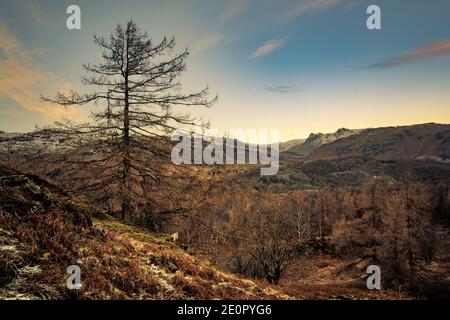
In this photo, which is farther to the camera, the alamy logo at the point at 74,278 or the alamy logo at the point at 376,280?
the alamy logo at the point at 376,280

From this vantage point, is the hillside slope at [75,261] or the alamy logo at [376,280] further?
the alamy logo at [376,280]

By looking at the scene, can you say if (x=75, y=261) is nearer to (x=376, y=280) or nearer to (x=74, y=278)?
(x=74, y=278)

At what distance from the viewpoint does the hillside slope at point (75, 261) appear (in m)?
6.06

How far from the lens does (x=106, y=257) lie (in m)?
7.72

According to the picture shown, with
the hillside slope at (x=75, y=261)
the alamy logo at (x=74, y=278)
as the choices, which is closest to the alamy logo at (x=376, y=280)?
the hillside slope at (x=75, y=261)

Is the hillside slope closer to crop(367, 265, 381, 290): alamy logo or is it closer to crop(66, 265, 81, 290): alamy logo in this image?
crop(66, 265, 81, 290): alamy logo

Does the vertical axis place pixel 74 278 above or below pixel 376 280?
above

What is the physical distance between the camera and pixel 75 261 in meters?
7.04

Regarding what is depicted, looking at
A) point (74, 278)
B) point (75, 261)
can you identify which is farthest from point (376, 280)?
point (74, 278)

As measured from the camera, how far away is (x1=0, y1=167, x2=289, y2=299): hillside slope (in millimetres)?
6063

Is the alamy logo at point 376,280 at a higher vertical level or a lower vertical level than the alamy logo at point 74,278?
lower

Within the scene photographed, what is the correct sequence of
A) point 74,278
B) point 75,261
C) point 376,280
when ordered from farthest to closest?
point 376,280
point 75,261
point 74,278

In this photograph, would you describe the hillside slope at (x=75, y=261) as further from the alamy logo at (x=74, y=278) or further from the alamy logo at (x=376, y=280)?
the alamy logo at (x=376, y=280)

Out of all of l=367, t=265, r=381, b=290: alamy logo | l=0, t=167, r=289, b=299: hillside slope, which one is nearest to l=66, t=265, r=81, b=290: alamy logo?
l=0, t=167, r=289, b=299: hillside slope
